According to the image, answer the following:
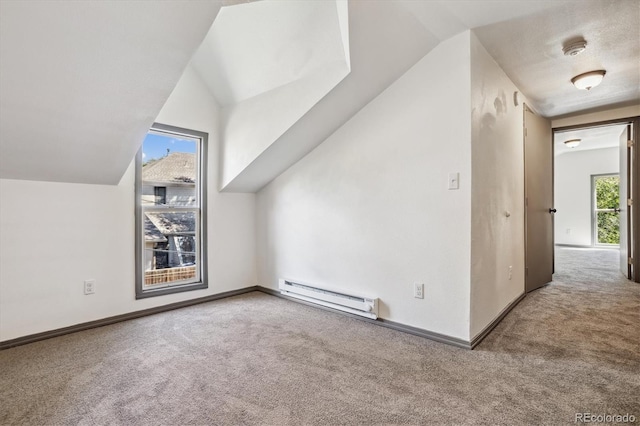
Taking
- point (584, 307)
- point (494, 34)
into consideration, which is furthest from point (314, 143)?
point (584, 307)

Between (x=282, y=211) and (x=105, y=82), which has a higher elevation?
(x=105, y=82)

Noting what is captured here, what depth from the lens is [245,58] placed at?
3.16 m

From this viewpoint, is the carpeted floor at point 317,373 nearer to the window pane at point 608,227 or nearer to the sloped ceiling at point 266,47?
the sloped ceiling at point 266,47

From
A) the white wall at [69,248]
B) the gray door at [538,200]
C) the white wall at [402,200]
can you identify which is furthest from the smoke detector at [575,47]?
the white wall at [69,248]

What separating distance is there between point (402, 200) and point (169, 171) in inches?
99.2

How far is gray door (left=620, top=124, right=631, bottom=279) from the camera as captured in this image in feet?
14.6

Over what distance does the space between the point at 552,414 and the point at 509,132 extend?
8.54 feet

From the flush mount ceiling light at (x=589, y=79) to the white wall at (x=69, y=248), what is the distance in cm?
391

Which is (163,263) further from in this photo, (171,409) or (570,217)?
(570,217)

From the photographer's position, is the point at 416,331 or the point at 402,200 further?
the point at 402,200

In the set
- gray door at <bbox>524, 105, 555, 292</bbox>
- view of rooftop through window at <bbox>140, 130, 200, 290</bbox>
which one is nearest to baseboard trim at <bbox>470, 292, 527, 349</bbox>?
gray door at <bbox>524, 105, 555, 292</bbox>

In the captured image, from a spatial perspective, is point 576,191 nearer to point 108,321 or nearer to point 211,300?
point 211,300

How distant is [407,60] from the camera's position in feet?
8.38

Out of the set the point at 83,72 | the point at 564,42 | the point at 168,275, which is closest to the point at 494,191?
the point at 564,42
